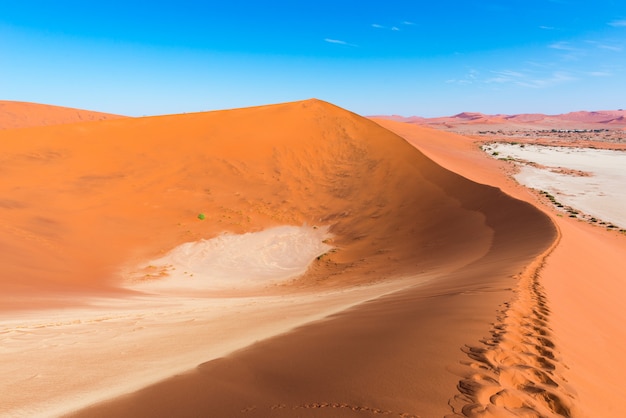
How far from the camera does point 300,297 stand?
989 cm

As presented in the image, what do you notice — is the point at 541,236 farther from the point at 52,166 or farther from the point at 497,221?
the point at 52,166

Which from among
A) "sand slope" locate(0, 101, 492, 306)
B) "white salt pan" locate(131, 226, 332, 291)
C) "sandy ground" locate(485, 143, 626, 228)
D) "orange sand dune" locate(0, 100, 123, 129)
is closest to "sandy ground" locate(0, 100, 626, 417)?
"sand slope" locate(0, 101, 492, 306)

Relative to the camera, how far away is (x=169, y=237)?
56.0ft

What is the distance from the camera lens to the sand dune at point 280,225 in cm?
327

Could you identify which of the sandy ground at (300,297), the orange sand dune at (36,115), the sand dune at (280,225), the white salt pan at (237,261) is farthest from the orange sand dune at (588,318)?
the orange sand dune at (36,115)

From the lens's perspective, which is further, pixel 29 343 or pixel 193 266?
pixel 193 266

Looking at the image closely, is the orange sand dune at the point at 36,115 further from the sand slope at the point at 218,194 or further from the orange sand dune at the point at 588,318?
the orange sand dune at the point at 588,318

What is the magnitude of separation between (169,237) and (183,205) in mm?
3536

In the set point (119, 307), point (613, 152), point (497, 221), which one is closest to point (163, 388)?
point (119, 307)

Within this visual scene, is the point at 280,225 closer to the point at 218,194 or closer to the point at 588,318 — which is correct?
the point at 218,194

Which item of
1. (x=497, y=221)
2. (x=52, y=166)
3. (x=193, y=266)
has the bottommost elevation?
(x=193, y=266)

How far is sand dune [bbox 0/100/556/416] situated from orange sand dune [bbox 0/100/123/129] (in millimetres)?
50588

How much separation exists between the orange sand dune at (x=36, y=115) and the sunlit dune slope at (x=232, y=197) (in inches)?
1948

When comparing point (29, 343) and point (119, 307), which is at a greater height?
point (29, 343)
